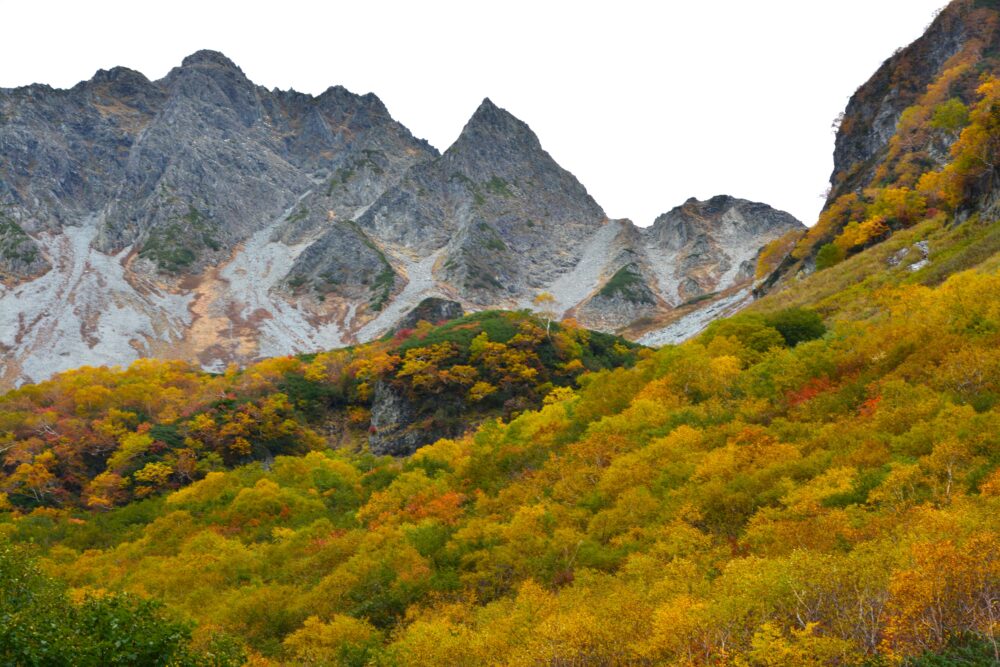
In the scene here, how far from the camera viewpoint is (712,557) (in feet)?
58.1

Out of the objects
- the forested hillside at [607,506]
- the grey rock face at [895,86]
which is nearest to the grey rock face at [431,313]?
the forested hillside at [607,506]

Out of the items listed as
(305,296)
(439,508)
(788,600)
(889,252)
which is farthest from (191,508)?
(305,296)

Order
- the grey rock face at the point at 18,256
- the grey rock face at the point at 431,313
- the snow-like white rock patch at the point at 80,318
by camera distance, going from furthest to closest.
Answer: the grey rock face at the point at 18,256 < the grey rock face at the point at 431,313 < the snow-like white rock patch at the point at 80,318

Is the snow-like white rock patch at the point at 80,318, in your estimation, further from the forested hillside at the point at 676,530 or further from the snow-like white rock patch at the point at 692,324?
the snow-like white rock patch at the point at 692,324

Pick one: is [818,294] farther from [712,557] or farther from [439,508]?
[712,557]

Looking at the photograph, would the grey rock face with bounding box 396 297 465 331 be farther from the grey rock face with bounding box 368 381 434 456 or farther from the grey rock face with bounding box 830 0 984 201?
the grey rock face with bounding box 830 0 984 201

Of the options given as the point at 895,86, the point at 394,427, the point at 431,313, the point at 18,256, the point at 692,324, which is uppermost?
the point at 18,256

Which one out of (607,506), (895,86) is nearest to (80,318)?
(607,506)

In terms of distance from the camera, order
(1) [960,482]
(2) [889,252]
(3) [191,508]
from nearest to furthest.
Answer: (1) [960,482] < (3) [191,508] < (2) [889,252]

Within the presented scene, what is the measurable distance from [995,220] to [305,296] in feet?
541

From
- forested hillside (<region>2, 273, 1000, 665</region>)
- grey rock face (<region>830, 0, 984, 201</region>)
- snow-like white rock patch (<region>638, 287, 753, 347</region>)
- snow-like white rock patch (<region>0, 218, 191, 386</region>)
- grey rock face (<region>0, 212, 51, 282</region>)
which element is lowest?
forested hillside (<region>2, 273, 1000, 665</region>)

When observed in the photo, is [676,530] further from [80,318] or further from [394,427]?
[80,318]

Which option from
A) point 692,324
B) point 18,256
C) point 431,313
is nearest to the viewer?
point 692,324

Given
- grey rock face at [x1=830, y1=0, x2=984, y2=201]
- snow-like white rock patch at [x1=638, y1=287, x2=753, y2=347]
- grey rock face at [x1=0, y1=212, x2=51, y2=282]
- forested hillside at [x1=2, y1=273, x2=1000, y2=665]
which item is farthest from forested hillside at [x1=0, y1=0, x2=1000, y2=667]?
grey rock face at [x1=0, y1=212, x2=51, y2=282]
